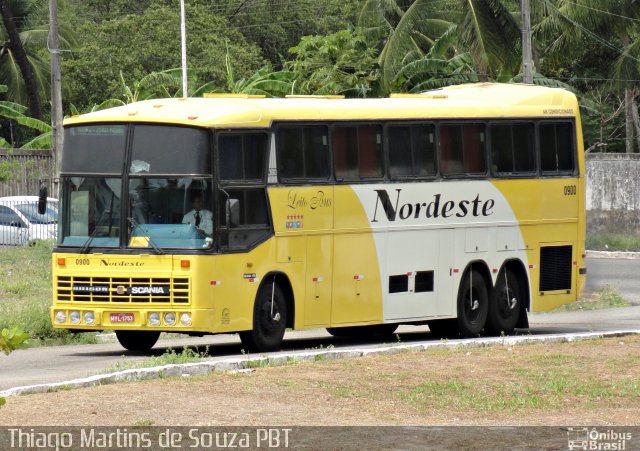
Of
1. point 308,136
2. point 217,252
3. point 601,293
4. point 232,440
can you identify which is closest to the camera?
point 232,440

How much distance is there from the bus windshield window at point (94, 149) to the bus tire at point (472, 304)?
18.7 feet

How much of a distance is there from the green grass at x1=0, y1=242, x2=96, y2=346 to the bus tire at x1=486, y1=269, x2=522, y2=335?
581cm

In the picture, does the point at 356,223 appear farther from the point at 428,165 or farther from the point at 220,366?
the point at 220,366

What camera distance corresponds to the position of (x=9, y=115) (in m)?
43.8

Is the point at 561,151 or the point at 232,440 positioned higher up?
the point at 561,151

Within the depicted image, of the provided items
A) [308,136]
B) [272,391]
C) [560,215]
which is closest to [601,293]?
[560,215]

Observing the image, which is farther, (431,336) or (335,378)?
(431,336)

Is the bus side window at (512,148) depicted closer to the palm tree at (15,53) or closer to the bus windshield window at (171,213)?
the bus windshield window at (171,213)

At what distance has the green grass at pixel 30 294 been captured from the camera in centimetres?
1986

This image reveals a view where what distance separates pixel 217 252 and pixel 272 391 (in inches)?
171

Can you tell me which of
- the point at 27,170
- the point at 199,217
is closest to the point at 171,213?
the point at 199,217

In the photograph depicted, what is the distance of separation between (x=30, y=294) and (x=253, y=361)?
38.6 feet

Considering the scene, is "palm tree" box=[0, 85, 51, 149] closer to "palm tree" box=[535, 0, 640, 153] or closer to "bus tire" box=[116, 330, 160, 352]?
"palm tree" box=[535, 0, 640, 153]

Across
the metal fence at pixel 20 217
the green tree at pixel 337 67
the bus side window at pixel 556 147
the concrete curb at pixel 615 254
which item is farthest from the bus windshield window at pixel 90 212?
the green tree at pixel 337 67
